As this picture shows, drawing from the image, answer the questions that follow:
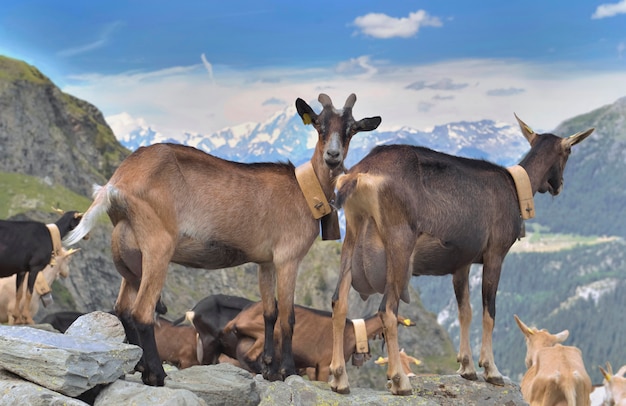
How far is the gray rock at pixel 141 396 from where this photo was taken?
31.8 feet

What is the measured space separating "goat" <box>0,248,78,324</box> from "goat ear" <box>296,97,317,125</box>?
1565cm

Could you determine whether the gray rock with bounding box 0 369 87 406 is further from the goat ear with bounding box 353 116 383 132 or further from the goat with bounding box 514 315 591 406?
the goat with bounding box 514 315 591 406

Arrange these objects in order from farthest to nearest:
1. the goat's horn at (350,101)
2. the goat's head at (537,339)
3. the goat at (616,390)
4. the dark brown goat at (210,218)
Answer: the goat at (616,390) → the goat's head at (537,339) → the goat's horn at (350,101) → the dark brown goat at (210,218)

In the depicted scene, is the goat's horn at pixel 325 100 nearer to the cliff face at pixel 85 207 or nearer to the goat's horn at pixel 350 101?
the goat's horn at pixel 350 101

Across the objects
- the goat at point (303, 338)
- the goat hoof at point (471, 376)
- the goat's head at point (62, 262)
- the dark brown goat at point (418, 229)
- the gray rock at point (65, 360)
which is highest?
the dark brown goat at point (418, 229)

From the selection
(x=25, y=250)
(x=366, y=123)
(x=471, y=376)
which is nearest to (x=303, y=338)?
(x=471, y=376)

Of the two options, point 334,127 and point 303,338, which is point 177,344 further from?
point 334,127

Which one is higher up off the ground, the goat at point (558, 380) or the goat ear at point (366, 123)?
the goat ear at point (366, 123)

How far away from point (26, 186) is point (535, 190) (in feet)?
150

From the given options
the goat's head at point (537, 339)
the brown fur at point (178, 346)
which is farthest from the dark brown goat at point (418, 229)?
the brown fur at point (178, 346)

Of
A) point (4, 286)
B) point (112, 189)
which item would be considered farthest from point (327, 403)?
point (4, 286)

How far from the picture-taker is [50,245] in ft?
78.2

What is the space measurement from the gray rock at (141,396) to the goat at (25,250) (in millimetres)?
14298

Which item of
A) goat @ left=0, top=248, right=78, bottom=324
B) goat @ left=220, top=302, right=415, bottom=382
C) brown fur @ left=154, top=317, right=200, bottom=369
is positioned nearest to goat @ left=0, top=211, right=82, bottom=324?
goat @ left=0, top=248, right=78, bottom=324
